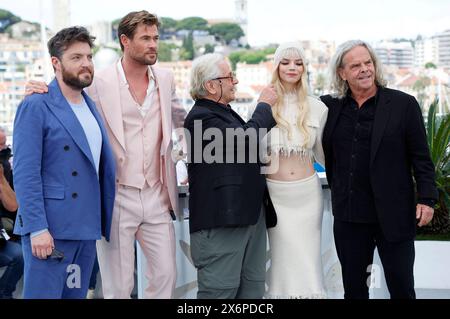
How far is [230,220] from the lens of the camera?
231cm

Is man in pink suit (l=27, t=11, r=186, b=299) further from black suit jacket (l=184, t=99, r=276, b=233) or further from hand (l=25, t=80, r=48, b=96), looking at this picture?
hand (l=25, t=80, r=48, b=96)

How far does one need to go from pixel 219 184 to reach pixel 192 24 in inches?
2959

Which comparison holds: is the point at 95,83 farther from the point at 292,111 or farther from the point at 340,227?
the point at 340,227

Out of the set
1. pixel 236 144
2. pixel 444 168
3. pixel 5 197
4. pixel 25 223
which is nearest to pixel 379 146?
pixel 236 144

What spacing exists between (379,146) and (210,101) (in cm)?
65

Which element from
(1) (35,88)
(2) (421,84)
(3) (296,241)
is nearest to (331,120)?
(3) (296,241)

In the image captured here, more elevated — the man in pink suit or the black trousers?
the man in pink suit

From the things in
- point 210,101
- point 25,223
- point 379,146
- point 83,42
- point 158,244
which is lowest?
point 158,244

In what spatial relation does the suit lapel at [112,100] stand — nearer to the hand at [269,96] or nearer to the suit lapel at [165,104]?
the suit lapel at [165,104]

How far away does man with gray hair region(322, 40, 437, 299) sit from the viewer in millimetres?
2395

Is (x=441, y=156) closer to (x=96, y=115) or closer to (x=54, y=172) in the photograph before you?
(x=96, y=115)

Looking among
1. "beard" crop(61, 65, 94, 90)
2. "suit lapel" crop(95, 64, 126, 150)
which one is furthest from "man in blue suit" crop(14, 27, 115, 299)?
"suit lapel" crop(95, 64, 126, 150)

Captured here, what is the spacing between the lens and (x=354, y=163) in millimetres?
2436

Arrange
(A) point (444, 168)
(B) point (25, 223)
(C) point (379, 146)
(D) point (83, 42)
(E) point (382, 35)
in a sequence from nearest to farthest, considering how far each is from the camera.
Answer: (B) point (25, 223) < (D) point (83, 42) < (C) point (379, 146) < (A) point (444, 168) < (E) point (382, 35)
